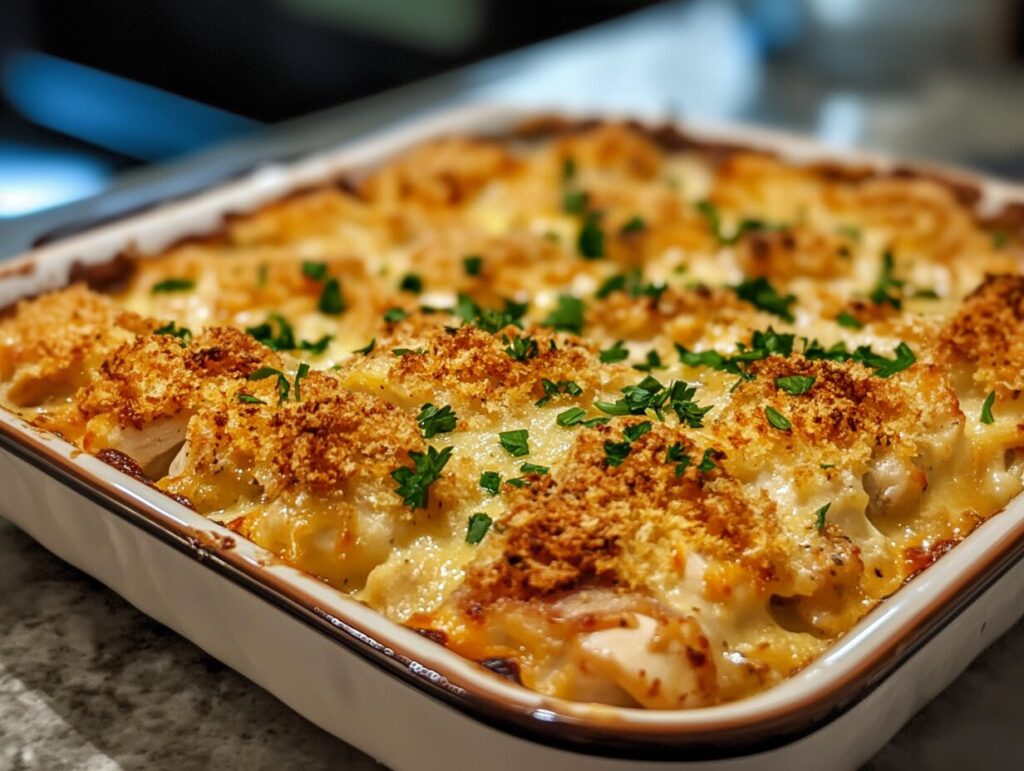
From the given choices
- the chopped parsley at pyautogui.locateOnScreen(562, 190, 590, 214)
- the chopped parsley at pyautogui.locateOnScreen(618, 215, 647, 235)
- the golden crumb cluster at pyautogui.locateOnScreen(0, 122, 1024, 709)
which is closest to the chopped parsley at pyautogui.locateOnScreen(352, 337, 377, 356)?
the golden crumb cluster at pyautogui.locateOnScreen(0, 122, 1024, 709)

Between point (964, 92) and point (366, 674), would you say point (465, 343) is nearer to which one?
point (366, 674)

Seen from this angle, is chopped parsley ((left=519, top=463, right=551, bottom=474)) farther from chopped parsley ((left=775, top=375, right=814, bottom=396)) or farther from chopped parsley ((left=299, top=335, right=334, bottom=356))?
chopped parsley ((left=299, top=335, right=334, bottom=356))

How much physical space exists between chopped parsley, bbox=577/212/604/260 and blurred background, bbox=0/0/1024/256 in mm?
960

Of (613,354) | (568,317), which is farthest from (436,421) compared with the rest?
(568,317)

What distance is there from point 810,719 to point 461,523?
1.95 feet

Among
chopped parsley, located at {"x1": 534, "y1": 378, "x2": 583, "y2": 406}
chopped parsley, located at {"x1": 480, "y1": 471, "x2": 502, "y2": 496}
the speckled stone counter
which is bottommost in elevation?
the speckled stone counter

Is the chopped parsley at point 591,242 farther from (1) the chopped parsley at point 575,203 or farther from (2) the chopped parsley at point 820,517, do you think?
(2) the chopped parsley at point 820,517

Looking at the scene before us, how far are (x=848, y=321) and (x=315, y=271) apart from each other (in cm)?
113

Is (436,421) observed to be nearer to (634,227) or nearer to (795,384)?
(795,384)

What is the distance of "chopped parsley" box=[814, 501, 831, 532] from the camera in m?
1.71

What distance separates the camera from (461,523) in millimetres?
1751

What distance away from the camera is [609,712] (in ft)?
4.38

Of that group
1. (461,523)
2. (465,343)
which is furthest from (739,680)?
(465,343)

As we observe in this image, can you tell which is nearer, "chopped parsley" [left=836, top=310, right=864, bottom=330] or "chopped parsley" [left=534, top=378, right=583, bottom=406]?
"chopped parsley" [left=534, top=378, right=583, bottom=406]
